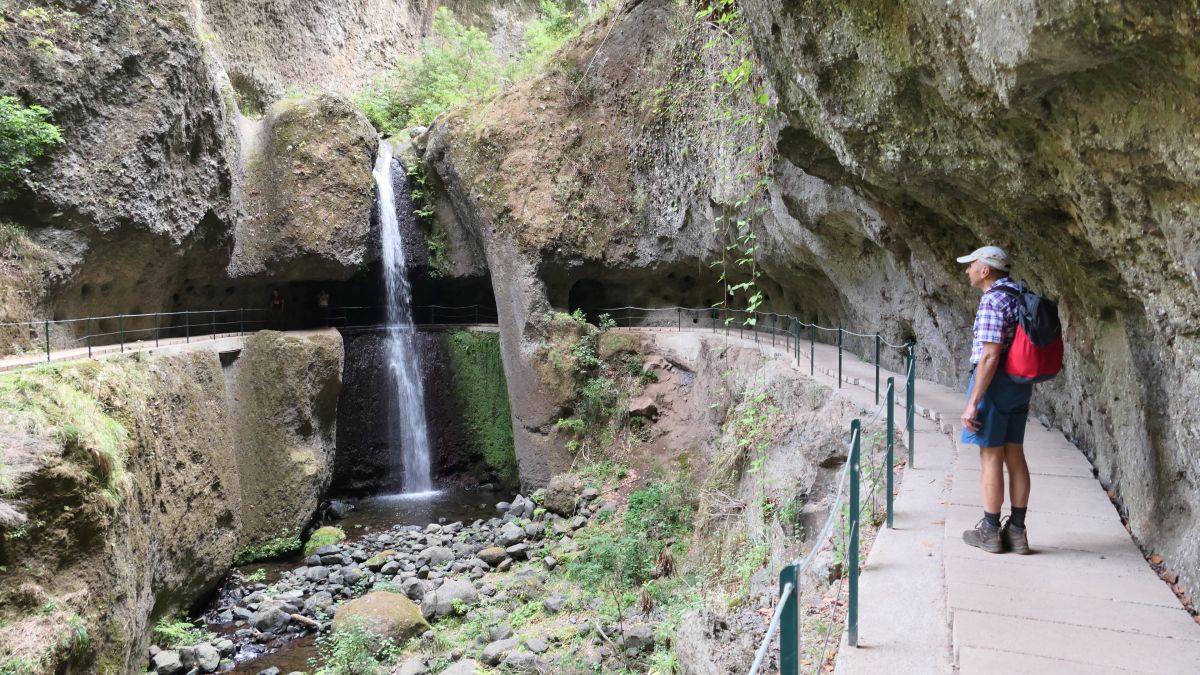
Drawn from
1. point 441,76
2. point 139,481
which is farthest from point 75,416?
point 441,76

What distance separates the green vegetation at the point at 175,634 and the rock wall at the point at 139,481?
16cm

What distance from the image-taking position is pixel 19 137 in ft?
32.1

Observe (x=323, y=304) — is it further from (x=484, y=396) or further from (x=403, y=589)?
(x=403, y=589)

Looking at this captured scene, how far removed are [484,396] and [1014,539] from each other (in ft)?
44.5

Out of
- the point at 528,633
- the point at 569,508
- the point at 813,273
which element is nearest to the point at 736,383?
the point at 813,273

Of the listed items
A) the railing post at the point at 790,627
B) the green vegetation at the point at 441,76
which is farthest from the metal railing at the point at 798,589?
the green vegetation at the point at 441,76

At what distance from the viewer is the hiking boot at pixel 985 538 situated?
13.5 feet

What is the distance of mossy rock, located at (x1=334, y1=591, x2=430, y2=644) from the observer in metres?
8.73

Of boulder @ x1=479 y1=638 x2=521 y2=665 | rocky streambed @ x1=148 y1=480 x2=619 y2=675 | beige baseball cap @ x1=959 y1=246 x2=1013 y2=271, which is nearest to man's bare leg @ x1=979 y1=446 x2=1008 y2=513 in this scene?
beige baseball cap @ x1=959 y1=246 x2=1013 y2=271

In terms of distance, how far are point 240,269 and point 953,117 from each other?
13.9 meters

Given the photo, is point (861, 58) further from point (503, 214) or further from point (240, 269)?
point (240, 269)

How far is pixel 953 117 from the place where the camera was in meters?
4.76

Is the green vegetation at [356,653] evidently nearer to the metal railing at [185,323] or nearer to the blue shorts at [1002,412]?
the metal railing at [185,323]

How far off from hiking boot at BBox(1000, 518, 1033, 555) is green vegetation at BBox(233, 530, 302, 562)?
37.3 feet
